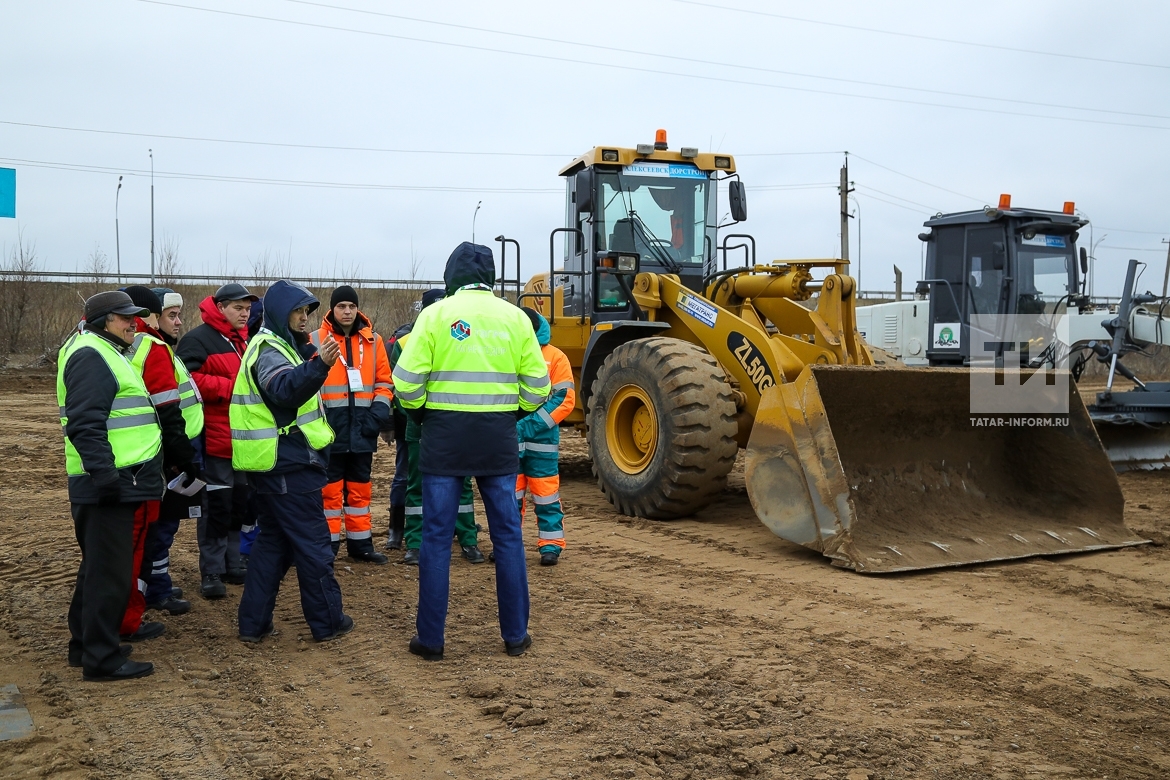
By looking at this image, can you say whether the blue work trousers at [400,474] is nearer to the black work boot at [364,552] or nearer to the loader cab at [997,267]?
the black work boot at [364,552]

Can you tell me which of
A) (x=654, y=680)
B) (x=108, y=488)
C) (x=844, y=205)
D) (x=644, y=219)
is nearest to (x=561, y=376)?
(x=654, y=680)

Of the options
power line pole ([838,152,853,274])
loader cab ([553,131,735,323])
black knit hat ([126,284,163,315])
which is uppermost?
power line pole ([838,152,853,274])

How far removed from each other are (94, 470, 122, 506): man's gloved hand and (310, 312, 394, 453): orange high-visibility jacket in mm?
1857

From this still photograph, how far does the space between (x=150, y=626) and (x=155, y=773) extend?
1.72 metres

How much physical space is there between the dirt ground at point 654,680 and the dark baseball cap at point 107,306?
1.54m

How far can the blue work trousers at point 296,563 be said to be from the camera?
4684 millimetres

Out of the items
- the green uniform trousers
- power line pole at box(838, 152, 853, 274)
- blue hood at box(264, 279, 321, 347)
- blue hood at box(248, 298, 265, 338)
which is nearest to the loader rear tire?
the green uniform trousers

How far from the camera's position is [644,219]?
9125 mm

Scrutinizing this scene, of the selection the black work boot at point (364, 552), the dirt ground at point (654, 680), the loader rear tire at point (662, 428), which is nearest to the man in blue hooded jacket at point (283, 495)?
the dirt ground at point (654, 680)

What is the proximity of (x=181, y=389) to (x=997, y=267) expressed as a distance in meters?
10.2

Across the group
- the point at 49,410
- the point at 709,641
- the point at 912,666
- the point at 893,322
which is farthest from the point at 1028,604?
the point at 49,410

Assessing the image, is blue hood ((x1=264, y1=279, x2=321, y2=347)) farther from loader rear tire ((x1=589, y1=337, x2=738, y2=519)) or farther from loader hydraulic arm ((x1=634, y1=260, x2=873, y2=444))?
loader hydraulic arm ((x1=634, y1=260, x2=873, y2=444))

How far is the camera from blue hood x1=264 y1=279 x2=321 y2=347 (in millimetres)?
4773

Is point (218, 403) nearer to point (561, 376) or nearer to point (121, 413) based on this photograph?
point (121, 413)
